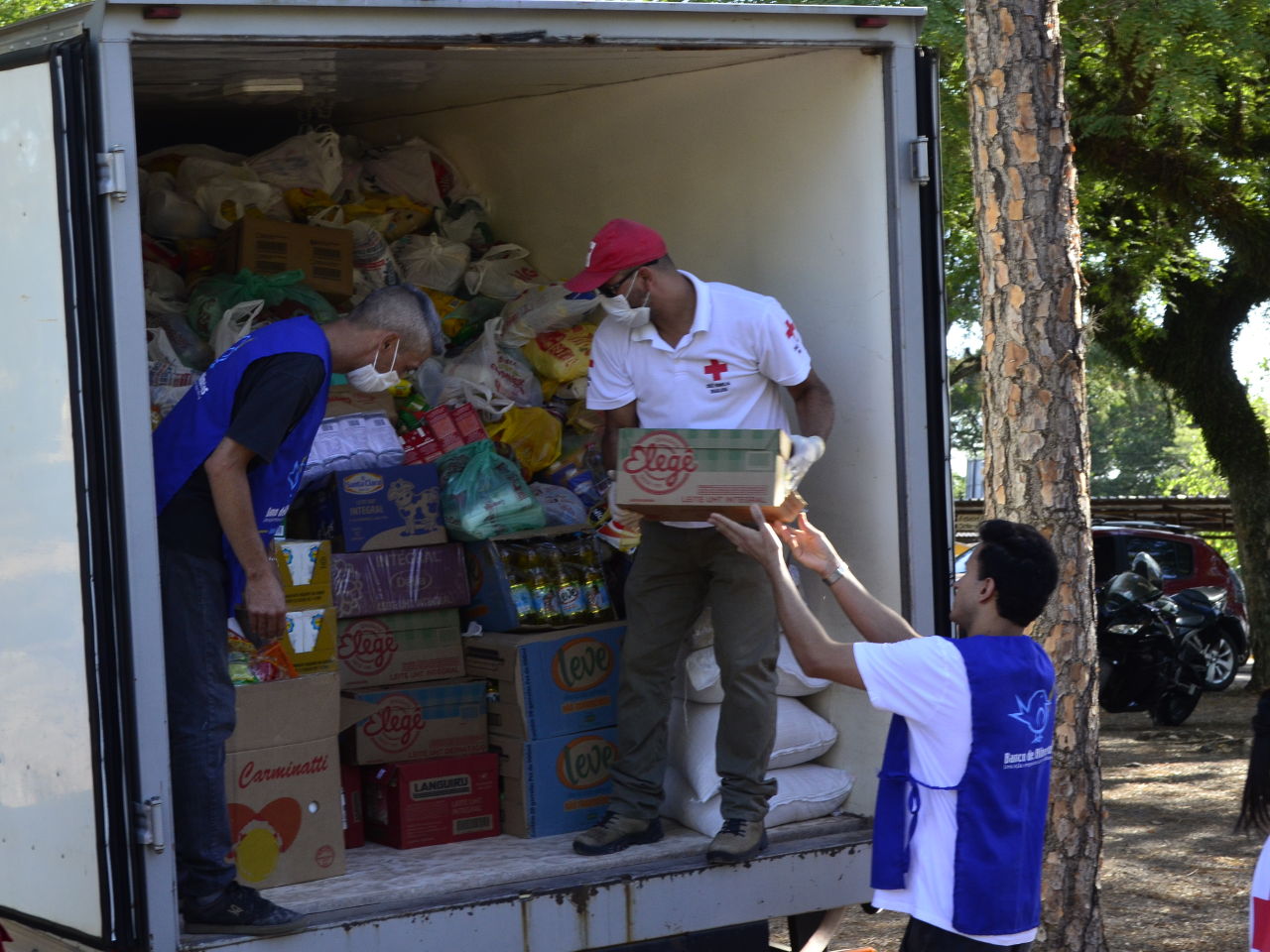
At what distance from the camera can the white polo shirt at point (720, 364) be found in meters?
4.04

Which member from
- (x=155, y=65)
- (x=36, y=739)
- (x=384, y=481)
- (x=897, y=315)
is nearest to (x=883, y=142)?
(x=897, y=315)

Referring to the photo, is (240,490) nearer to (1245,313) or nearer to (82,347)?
(82,347)

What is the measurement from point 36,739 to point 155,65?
2.06 m

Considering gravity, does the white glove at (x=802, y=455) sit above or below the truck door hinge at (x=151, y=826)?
above

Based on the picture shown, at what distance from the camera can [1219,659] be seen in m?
13.4

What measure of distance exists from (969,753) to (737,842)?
36.7 inches

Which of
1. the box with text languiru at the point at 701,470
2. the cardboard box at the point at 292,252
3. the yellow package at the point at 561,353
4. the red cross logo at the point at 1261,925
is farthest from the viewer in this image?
the yellow package at the point at 561,353

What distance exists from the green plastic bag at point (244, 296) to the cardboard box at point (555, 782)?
5.40 ft

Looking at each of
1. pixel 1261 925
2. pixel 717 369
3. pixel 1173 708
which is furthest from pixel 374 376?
pixel 1173 708

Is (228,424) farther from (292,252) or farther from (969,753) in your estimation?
(292,252)

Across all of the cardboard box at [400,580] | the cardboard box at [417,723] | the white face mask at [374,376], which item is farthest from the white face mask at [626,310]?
the cardboard box at [417,723]

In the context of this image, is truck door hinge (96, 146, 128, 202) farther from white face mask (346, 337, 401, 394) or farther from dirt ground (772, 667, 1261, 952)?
dirt ground (772, 667, 1261, 952)

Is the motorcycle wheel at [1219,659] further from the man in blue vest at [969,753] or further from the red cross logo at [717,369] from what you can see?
the man in blue vest at [969,753]

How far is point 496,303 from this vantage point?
220 inches
